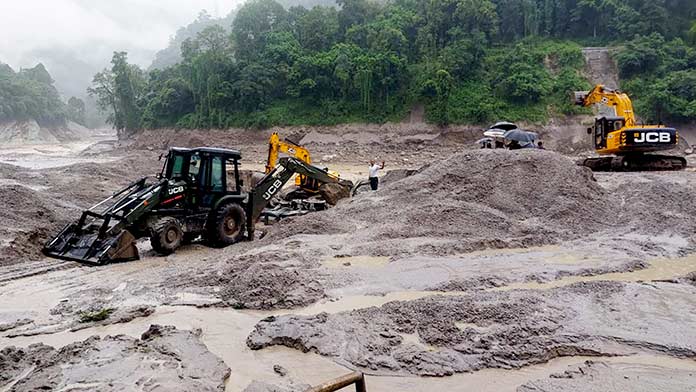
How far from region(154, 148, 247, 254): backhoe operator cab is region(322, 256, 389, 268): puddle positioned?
2.95 m

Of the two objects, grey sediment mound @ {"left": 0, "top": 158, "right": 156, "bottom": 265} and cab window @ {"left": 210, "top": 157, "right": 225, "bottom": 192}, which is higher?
cab window @ {"left": 210, "top": 157, "right": 225, "bottom": 192}

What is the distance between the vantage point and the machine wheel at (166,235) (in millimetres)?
8743

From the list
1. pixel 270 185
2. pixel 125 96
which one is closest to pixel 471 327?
pixel 270 185

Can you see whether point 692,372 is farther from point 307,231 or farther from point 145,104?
point 145,104

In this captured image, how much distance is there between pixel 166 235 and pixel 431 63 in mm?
34934

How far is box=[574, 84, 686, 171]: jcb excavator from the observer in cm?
1524

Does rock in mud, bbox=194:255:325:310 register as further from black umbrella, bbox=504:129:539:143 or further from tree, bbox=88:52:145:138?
tree, bbox=88:52:145:138

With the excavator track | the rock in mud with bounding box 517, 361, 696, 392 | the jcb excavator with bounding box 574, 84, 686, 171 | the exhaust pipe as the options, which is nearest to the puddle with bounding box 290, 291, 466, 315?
the rock in mud with bounding box 517, 361, 696, 392

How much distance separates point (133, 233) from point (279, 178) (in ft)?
12.3

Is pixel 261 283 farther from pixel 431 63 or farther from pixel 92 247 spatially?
pixel 431 63

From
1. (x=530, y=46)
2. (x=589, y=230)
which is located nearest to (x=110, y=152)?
(x=530, y=46)

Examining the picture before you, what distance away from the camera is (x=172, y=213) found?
927 centimetres

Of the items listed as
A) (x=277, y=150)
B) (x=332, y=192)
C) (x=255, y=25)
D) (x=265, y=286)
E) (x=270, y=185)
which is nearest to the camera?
(x=265, y=286)

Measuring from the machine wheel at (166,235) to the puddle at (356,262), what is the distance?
304cm
